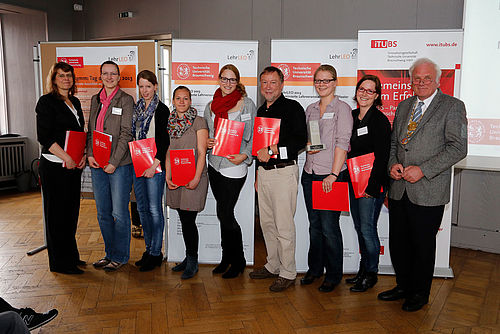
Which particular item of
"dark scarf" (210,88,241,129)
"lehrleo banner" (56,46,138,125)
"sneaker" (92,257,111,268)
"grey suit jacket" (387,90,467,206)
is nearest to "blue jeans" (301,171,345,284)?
"grey suit jacket" (387,90,467,206)

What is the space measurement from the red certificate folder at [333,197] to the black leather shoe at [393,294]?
724mm

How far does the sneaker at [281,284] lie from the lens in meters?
3.10

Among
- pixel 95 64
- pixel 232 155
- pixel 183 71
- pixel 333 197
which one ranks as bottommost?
pixel 333 197

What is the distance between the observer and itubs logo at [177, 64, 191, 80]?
351cm

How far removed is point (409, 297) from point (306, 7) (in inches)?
152

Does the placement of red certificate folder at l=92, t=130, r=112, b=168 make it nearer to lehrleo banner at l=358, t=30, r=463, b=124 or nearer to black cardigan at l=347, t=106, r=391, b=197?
black cardigan at l=347, t=106, r=391, b=197

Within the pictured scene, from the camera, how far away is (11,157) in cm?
709

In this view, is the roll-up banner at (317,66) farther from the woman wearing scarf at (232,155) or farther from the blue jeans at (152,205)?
the blue jeans at (152,205)

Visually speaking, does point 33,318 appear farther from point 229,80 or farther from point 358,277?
point 358,277

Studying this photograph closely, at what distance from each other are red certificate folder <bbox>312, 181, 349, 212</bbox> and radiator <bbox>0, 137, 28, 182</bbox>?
248 inches

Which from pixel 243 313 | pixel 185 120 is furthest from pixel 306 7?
pixel 243 313

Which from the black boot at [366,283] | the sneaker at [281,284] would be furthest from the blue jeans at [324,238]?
the sneaker at [281,284]

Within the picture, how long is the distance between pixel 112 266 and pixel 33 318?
1.13 m

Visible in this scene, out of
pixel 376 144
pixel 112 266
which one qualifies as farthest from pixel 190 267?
pixel 376 144
